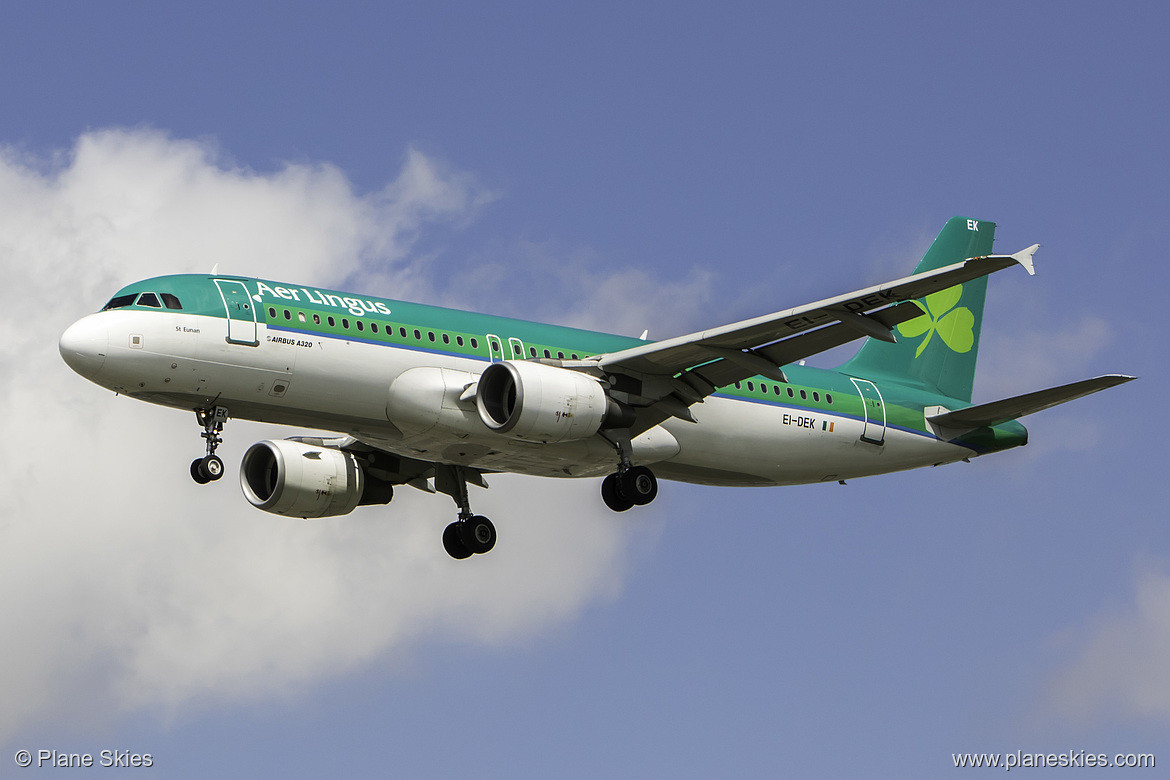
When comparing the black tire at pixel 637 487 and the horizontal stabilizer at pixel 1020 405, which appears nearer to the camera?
the horizontal stabilizer at pixel 1020 405

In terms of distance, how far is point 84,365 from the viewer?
3173 centimetres

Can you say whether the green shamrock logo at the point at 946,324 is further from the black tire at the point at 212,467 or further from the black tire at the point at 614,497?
the black tire at the point at 212,467

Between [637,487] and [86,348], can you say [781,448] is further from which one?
[86,348]

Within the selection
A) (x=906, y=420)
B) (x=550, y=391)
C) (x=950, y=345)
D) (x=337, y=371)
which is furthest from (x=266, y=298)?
(x=950, y=345)

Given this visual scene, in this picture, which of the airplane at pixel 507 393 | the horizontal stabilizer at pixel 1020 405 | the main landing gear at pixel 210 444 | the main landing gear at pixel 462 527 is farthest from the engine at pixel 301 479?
the horizontal stabilizer at pixel 1020 405

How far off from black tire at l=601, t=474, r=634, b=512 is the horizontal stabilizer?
1049cm

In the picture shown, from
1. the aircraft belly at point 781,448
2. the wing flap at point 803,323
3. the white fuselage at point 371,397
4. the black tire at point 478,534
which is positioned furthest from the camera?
the black tire at point 478,534

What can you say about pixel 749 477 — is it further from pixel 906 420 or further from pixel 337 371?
pixel 337 371

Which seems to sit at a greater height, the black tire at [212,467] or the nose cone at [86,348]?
the nose cone at [86,348]

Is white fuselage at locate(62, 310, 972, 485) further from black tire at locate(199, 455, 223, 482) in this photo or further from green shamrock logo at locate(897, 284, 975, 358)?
green shamrock logo at locate(897, 284, 975, 358)

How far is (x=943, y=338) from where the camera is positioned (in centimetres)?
4625

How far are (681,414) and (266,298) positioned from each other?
33.4 feet

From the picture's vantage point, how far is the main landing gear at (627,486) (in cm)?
3650

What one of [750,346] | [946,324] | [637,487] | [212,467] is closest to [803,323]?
[750,346]
